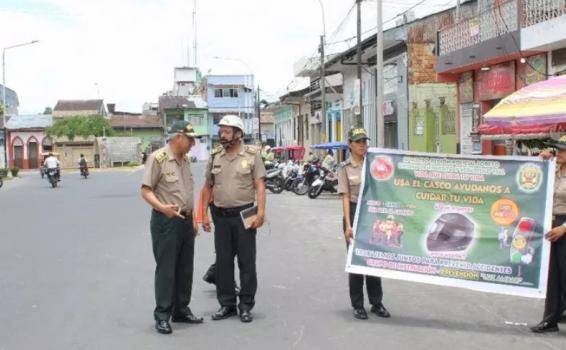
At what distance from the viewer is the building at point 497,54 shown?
15922 millimetres

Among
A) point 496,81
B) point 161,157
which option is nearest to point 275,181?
point 496,81

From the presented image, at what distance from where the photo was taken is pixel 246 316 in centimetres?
645

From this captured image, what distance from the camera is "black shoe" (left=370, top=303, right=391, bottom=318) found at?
659cm

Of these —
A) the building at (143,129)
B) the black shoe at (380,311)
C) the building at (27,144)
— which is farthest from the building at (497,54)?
the building at (143,129)

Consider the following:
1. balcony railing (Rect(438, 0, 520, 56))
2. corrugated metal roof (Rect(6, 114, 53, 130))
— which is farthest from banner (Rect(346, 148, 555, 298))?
corrugated metal roof (Rect(6, 114, 53, 130))

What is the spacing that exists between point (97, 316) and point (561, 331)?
411 cm

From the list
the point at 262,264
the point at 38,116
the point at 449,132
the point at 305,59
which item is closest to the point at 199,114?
the point at 38,116

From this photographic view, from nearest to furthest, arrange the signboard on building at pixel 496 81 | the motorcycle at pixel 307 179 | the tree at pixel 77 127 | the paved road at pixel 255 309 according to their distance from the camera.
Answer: the paved road at pixel 255 309, the signboard on building at pixel 496 81, the motorcycle at pixel 307 179, the tree at pixel 77 127

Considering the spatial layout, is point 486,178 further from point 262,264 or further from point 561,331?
point 262,264

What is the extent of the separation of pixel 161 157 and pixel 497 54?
13.8m

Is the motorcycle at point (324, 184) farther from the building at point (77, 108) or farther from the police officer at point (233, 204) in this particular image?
the building at point (77, 108)

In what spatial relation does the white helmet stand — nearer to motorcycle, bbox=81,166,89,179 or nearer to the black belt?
the black belt

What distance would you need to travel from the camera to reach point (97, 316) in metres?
6.70

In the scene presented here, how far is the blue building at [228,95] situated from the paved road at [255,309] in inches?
2974
